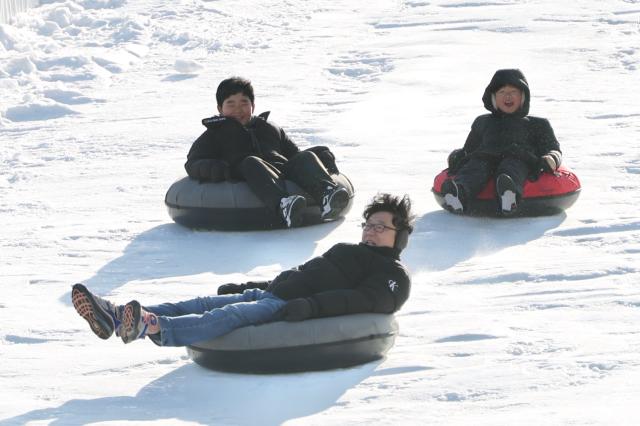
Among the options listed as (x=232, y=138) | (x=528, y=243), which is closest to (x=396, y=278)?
(x=528, y=243)

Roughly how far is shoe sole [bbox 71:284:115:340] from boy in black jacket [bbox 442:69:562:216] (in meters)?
3.59

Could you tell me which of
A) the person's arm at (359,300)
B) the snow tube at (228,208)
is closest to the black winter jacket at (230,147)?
the snow tube at (228,208)

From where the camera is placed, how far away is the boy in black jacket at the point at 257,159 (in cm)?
873

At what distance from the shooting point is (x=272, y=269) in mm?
7973

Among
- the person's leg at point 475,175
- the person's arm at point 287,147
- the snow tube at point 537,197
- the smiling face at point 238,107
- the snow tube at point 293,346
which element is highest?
the smiling face at point 238,107

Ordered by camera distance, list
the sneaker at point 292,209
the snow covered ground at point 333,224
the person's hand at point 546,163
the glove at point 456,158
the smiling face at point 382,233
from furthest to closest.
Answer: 1. the glove at point 456,158
2. the person's hand at point 546,163
3. the sneaker at point 292,209
4. the smiling face at point 382,233
5. the snow covered ground at point 333,224

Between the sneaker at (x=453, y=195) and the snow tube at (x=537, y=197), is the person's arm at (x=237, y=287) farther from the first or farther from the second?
the snow tube at (x=537, y=197)

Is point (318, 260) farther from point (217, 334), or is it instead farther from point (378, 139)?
point (378, 139)

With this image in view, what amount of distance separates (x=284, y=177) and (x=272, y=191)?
312mm

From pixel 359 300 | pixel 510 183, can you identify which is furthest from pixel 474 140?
pixel 359 300

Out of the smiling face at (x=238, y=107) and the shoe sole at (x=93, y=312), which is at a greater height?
the smiling face at (x=238, y=107)

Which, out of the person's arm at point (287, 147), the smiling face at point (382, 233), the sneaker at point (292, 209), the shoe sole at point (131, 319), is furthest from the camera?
the person's arm at point (287, 147)

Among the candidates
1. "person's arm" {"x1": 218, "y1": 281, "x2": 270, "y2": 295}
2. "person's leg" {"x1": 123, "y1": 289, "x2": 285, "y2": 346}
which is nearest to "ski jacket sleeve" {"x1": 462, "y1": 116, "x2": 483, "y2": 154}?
"person's arm" {"x1": 218, "y1": 281, "x2": 270, "y2": 295}

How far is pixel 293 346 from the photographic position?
584 centimetres
